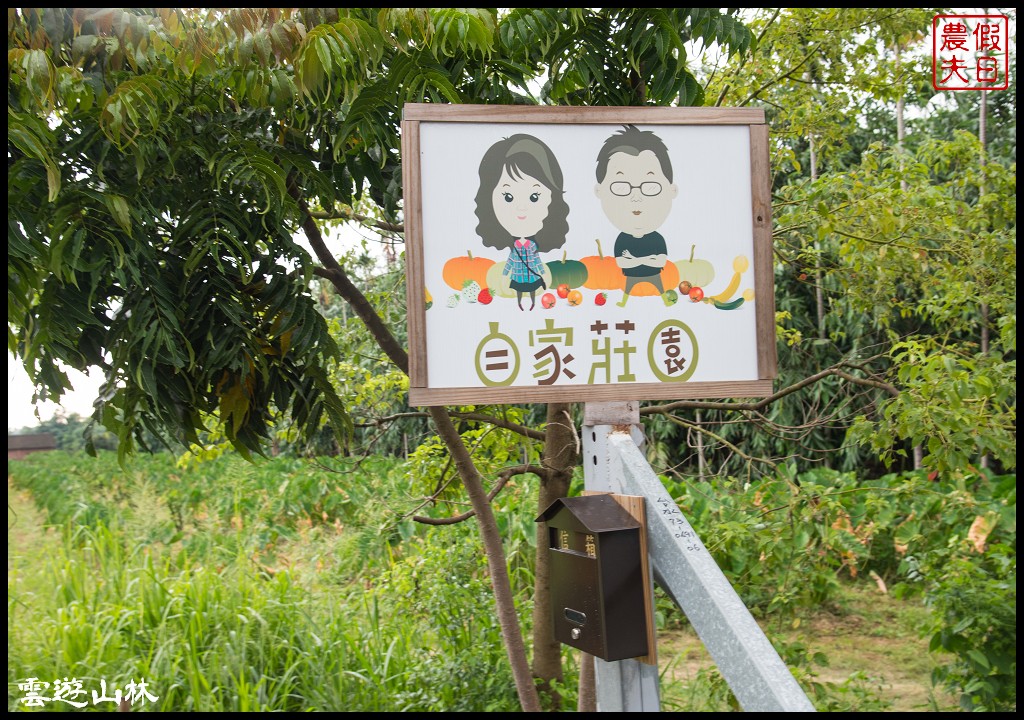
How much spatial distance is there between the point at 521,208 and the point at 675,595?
1011 millimetres

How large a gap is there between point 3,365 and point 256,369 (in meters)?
0.75

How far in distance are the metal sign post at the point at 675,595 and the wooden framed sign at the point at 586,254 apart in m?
0.19

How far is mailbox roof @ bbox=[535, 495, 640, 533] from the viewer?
202 cm

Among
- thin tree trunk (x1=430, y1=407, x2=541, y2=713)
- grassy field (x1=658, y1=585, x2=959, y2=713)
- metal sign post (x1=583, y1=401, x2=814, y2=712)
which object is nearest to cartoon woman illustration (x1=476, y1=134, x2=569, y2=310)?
metal sign post (x1=583, y1=401, x2=814, y2=712)

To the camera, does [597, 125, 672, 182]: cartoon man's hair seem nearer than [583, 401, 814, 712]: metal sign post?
No

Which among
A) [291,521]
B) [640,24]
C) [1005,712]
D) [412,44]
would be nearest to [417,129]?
[412,44]

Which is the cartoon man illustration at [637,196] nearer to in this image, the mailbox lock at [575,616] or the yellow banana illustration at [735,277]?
the yellow banana illustration at [735,277]

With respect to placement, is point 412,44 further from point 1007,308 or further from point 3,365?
point 1007,308

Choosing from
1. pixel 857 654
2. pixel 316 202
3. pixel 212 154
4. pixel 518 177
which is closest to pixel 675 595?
pixel 518 177

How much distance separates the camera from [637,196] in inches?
84.1

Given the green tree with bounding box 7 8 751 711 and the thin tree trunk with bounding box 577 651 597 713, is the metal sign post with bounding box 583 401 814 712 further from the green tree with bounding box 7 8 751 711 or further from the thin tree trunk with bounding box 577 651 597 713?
the thin tree trunk with bounding box 577 651 597 713

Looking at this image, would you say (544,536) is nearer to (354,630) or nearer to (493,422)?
(493,422)

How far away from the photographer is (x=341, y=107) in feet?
10.2

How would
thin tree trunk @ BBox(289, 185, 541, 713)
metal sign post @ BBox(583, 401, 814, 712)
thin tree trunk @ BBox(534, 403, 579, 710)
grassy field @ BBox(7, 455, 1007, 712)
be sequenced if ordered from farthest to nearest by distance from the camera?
grassy field @ BBox(7, 455, 1007, 712) → thin tree trunk @ BBox(534, 403, 579, 710) → thin tree trunk @ BBox(289, 185, 541, 713) → metal sign post @ BBox(583, 401, 814, 712)
